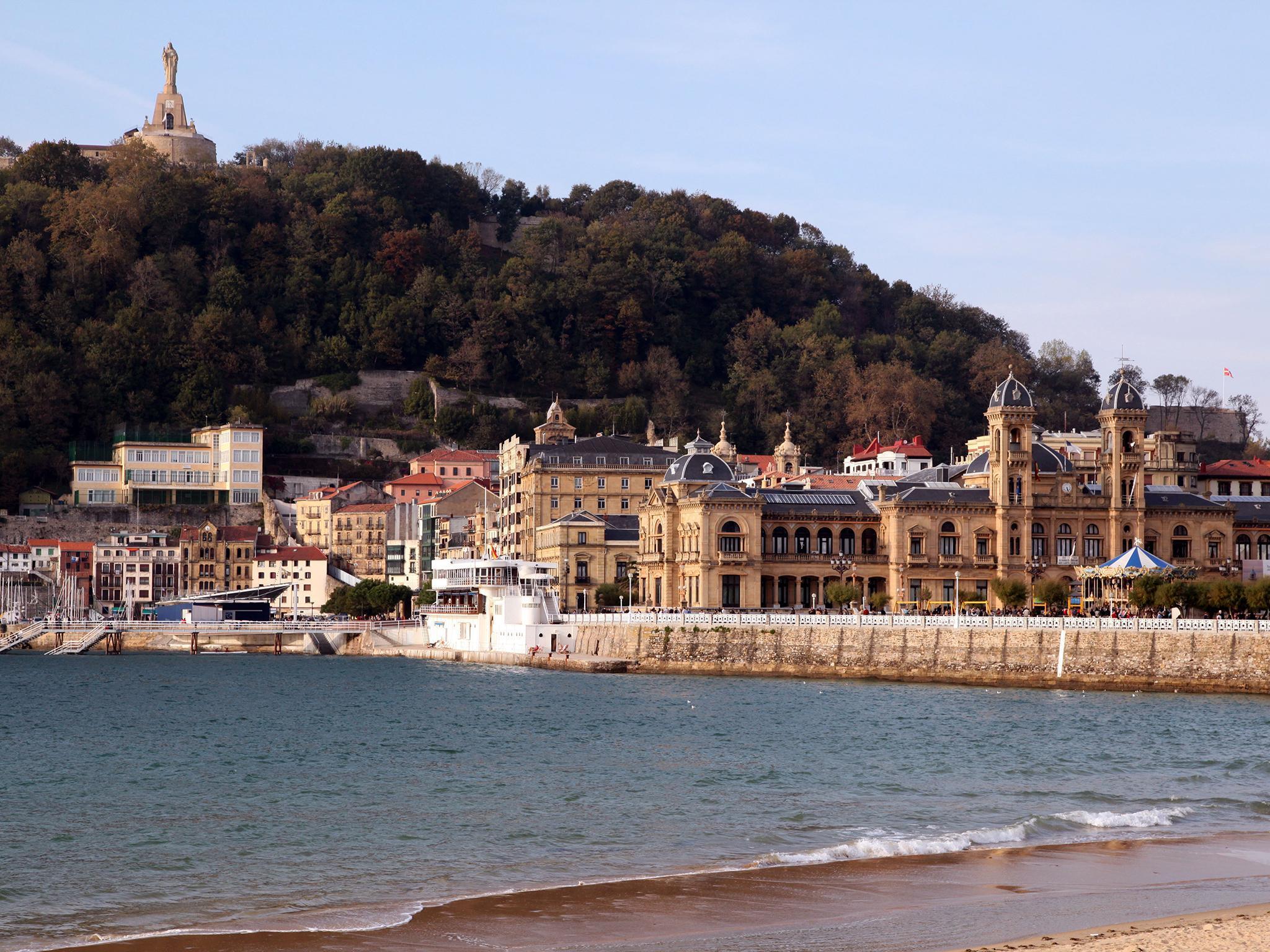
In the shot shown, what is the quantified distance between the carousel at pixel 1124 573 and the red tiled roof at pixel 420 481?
54.7 meters

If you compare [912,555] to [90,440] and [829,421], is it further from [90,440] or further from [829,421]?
[90,440]

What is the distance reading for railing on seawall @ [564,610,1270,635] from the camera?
185ft

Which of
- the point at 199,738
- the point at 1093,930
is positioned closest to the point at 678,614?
the point at 199,738

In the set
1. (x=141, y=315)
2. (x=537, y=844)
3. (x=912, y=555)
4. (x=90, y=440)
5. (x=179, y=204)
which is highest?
(x=179, y=204)

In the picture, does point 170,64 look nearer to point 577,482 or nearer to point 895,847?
point 577,482

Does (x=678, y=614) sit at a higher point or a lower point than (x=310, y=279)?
lower

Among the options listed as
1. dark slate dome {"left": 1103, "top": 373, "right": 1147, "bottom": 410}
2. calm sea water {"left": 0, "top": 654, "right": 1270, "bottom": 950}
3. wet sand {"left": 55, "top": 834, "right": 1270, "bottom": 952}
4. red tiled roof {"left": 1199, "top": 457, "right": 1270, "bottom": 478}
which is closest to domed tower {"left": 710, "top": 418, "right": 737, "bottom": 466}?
red tiled roof {"left": 1199, "top": 457, "right": 1270, "bottom": 478}

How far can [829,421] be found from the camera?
129 meters

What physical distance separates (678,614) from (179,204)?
75.8m

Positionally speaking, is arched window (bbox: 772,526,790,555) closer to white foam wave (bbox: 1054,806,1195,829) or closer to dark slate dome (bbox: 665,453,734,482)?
dark slate dome (bbox: 665,453,734,482)

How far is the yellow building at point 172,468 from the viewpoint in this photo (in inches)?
4505

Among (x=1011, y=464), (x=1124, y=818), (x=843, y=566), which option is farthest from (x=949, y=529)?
(x=1124, y=818)

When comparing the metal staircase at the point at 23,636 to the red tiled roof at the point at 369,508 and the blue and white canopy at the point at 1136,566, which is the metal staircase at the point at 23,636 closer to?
the red tiled roof at the point at 369,508

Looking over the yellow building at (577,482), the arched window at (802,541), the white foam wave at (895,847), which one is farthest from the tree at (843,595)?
the white foam wave at (895,847)
